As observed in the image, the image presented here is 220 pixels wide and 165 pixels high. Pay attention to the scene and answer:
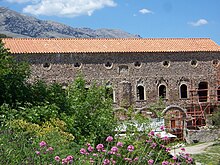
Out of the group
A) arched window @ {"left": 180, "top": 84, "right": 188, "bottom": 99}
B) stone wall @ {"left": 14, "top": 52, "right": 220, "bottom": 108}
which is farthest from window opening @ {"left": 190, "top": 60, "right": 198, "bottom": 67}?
arched window @ {"left": 180, "top": 84, "right": 188, "bottom": 99}

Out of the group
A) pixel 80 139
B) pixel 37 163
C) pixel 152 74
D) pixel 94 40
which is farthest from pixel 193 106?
pixel 37 163

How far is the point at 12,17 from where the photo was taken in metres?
172

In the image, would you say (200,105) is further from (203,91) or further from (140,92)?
(140,92)

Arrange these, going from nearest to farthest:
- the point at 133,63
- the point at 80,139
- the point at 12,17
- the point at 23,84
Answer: the point at 80,139 → the point at 23,84 → the point at 133,63 → the point at 12,17

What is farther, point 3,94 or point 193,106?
point 193,106

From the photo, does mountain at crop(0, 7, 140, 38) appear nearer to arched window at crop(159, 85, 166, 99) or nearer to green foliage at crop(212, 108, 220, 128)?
arched window at crop(159, 85, 166, 99)

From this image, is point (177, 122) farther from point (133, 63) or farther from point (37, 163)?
point (37, 163)

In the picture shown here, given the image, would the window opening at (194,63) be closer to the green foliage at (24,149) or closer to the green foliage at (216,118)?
the green foliage at (216,118)

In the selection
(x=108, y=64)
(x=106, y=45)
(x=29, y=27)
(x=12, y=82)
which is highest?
(x=29, y=27)

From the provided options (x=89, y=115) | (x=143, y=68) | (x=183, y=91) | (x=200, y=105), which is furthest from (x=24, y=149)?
(x=200, y=105)

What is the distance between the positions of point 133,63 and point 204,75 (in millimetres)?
5512

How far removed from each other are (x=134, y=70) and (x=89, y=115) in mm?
16495

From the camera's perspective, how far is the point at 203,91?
94.0 feet

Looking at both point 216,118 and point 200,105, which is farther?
point 200,105
